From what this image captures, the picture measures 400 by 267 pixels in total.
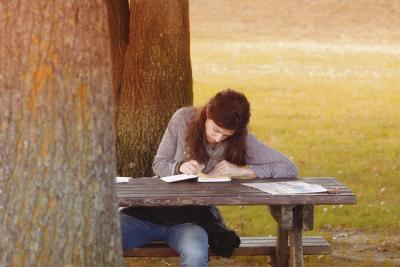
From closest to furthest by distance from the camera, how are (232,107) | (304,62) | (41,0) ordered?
(41,0) → (232,107) → (304,62)

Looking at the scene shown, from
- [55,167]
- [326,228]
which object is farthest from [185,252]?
[326,228]

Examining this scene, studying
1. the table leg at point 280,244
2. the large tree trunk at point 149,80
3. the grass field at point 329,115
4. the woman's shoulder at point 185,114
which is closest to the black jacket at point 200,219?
the table leg at point 280,244

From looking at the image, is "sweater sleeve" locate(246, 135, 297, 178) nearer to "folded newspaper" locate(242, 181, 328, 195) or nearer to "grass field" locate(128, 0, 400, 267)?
"folded newspaper" locate(242, 181, 328, 195)

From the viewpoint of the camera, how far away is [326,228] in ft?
28.4

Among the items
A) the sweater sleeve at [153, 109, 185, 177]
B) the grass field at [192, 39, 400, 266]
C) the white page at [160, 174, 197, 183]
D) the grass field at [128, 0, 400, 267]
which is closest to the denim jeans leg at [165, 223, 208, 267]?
the white page at [160, 174, 197, 183]

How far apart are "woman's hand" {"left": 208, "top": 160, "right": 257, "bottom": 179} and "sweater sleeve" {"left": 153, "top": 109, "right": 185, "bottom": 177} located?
262mm

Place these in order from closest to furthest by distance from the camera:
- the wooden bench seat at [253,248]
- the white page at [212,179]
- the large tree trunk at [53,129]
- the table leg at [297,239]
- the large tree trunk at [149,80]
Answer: the large tree trunk at [53,129], the table leg at [297,239], the wooden bench seat at [253,248], the white page at [212,179], the large tree trunk at [149,80]

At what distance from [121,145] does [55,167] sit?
12.4ft

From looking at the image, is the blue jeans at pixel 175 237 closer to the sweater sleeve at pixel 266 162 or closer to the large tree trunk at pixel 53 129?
the sweater sleeve at pixel 266 162

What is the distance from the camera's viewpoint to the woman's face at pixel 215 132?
19.9 ft

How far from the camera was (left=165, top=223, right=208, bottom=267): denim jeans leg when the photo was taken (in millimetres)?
5598

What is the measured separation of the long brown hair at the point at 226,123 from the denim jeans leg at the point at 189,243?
58cm

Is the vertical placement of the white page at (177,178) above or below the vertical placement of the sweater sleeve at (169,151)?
below

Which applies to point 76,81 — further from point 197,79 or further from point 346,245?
point 197,79
